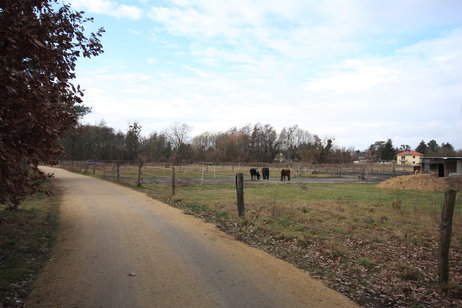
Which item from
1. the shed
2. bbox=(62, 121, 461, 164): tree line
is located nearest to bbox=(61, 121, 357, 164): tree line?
bbox=(62, 121, 461, 164): tree line

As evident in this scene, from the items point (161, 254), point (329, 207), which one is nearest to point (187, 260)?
point (161, 254)

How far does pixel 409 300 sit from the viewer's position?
451cm

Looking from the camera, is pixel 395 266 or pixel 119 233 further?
pixel 119 233

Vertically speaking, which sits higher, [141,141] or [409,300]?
[141,141]

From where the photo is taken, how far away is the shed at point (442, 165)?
3700 cm

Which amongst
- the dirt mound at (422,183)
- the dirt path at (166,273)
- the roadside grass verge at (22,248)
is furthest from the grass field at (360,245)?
the dirt mound at (422,183)

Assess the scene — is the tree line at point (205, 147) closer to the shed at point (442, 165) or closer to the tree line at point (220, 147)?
the tree line at point (220, 147)

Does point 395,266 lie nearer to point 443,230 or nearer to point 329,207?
point 443,230

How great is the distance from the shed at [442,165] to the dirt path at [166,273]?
3836 cm

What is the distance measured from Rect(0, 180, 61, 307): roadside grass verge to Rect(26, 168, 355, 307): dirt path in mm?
227

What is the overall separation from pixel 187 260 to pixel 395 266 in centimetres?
390

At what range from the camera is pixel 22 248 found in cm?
671

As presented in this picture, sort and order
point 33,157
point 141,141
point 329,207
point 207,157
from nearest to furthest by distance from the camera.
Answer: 1. point 33,157
2. point 329,207
3. point 141,141
4. point 207,157

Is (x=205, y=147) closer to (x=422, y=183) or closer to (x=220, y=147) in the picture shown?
(x=220, y=147)
